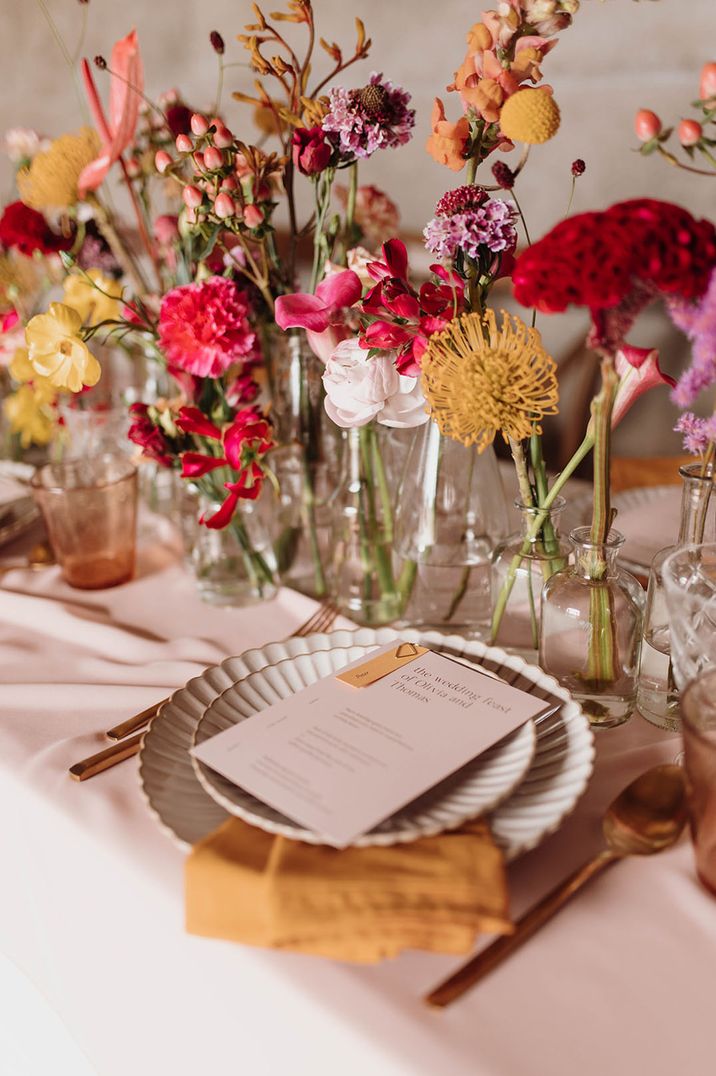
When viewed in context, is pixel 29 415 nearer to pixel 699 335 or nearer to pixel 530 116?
pixel 530 116

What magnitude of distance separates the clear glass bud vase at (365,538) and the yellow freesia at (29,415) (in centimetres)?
55

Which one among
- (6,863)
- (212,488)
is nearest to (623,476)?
(212,488)

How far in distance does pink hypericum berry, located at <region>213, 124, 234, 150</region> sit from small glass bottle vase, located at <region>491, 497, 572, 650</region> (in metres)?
0.38

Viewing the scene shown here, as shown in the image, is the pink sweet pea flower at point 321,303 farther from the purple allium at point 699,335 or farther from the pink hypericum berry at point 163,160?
the purple allium at point 699,335

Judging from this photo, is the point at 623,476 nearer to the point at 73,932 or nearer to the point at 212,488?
the point at 212,488

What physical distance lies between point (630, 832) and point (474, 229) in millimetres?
419

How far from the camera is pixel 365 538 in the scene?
0.92 meters

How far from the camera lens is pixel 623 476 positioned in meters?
1.27

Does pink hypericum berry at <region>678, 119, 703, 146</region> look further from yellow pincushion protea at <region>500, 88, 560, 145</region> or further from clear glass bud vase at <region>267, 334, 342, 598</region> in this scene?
clear glass bud vase at <region>267, 334, 342, 598</region>

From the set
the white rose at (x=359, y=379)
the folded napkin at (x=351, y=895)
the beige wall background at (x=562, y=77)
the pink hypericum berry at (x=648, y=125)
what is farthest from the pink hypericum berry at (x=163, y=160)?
the beige wall background at (x=562, y=77)

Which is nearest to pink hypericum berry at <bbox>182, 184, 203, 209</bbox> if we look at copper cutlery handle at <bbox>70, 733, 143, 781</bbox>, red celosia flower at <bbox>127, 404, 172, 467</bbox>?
red celosia flower at <bbox>127, 404, 172, 467</bbox>

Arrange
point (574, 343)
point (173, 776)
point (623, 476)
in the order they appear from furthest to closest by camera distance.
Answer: point (574, 343)
point (623, 476)
point (173, 776)

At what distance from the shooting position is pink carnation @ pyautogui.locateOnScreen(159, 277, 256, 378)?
80 centimetres

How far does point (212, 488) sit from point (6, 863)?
0.41 metres
